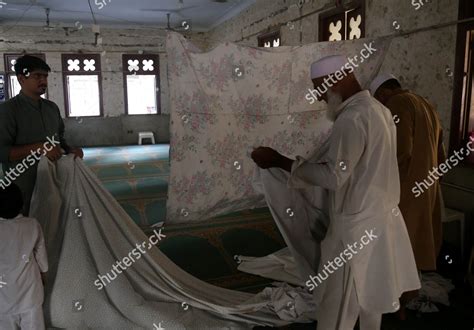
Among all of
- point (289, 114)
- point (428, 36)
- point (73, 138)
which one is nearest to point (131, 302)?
point (289, 114)

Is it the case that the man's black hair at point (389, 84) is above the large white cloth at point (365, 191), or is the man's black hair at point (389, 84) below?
above

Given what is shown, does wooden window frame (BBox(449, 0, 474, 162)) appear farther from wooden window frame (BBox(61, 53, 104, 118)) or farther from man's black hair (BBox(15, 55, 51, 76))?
wooden window frame (BBox(61, 53, 104, 118))

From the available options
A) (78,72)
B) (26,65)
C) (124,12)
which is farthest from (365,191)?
(78,72)

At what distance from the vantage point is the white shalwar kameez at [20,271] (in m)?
1.65

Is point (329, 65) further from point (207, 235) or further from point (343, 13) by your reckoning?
point (343, 13)

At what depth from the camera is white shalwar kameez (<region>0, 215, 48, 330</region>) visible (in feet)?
5.43

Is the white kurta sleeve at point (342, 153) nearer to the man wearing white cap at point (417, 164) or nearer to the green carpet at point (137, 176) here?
the man wearing white cap at point (417, 164)

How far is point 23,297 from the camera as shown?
172 centimetres

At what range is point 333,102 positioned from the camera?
68.7 inches

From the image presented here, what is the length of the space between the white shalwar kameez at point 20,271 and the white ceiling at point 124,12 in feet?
21.7

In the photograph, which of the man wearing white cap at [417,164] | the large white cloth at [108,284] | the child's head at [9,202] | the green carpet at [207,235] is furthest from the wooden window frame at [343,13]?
the child's head at [9,202]

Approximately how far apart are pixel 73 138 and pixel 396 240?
30.9 ft

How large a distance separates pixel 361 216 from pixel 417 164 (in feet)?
2.61

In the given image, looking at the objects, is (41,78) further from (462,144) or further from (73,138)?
(73,138)
